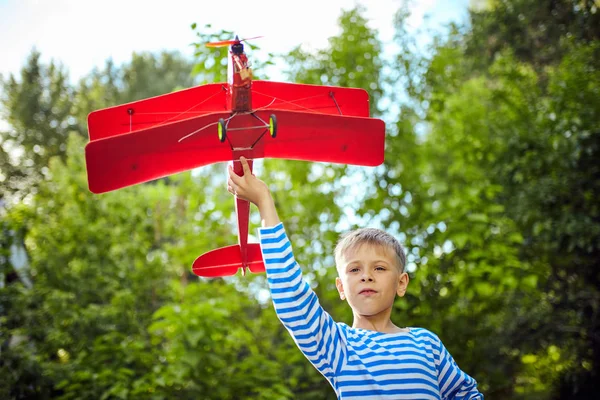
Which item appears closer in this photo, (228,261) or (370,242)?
(370,242)

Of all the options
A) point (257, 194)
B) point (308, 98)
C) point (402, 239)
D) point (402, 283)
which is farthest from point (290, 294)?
point (402, 239)

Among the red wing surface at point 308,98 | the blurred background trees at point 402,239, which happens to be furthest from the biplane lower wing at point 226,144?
the blurred background trees at point 402,239

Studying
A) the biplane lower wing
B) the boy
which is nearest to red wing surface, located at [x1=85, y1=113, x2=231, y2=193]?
the biplane lower wing

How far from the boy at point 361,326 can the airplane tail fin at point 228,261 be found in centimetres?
48

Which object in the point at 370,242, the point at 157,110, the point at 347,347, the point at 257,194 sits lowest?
the point at 347,347

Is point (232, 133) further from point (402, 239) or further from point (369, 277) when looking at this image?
point (402, 239)

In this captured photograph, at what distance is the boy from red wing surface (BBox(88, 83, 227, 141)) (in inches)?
21.1

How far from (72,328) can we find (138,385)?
5.10ft

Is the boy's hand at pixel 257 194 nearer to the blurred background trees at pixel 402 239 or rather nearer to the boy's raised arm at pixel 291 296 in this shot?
the boy's raised arm at pixel 291 296

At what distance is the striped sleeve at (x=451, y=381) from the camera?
139 centimetres

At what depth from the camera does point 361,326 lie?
4.56 feet

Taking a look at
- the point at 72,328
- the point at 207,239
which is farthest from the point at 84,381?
the point at 207,239

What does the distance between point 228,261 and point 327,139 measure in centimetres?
54

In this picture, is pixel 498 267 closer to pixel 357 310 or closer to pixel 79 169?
pixel 357 310
